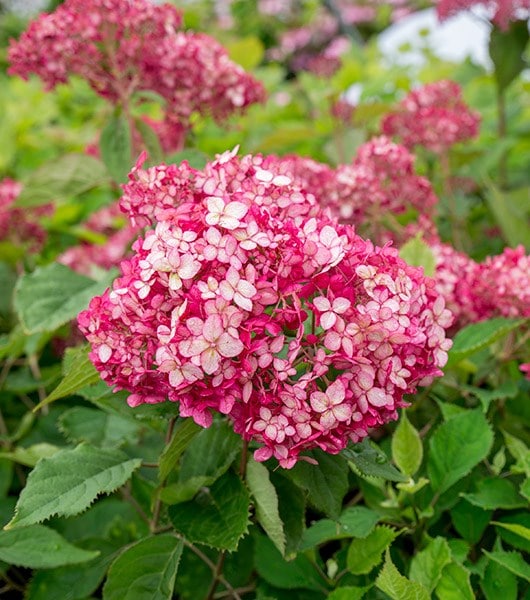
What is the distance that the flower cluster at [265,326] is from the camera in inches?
34.3

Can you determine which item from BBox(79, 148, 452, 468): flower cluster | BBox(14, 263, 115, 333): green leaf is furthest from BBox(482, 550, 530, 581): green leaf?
BBox(14, 263, 115, 333): green leaf

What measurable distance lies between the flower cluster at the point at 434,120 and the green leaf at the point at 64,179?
77 centimetres

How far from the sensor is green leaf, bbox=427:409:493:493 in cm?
119

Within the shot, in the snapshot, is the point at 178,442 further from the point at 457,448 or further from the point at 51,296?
the point at 51,296

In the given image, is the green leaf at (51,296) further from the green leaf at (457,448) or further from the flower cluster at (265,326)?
the green leaf at (457,448)

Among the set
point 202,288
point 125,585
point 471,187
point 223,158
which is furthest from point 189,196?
point 471,187

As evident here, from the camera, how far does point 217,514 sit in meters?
1.06

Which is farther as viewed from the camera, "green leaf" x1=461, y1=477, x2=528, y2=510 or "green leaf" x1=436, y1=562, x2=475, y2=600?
"green leaf" x1=461, y1=477, x2=528, y2=510

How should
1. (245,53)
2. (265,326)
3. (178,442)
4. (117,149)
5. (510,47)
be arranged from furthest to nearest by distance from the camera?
(245,53)
(510,47)
(117,149)
(178,442)
(265,326)

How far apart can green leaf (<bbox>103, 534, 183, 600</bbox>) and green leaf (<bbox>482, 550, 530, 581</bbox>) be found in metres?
0.43

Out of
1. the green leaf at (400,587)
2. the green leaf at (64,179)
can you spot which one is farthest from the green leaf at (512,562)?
the green leaf at (64,179)

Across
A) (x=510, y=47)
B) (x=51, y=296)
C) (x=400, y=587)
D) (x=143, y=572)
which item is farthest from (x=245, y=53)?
(x=400, y=587)

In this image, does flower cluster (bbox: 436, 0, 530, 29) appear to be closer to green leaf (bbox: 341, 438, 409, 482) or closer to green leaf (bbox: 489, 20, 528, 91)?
green leaf (bbox: 489, 20, 528, 91)

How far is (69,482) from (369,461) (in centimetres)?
38
